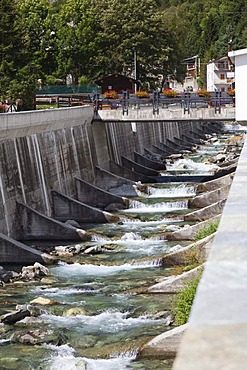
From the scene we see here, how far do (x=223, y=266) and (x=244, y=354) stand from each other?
141 centimetres

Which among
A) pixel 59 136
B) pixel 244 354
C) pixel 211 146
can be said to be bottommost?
pixel 211 146

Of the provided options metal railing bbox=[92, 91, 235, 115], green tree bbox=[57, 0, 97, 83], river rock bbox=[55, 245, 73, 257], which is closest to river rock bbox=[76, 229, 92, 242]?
river rock bbox=[55, 245, 73, 257]

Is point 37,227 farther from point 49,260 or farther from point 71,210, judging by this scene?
point 49,260

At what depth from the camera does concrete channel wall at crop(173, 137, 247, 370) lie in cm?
408

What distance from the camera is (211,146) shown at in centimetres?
8300

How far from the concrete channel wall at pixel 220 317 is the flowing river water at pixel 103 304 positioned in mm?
11666

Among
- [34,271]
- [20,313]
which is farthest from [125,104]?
[20,313]

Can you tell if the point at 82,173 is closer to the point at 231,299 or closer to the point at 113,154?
the point at 113,154

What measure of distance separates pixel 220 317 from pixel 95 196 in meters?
40.6

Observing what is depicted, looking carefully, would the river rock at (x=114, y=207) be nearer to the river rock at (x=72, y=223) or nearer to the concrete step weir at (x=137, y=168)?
the river rock at (x=72, y=223)

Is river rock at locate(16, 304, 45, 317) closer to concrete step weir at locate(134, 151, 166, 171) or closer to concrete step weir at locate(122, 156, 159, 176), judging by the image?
concrete step weir at locate(122, 156, 159, 176)

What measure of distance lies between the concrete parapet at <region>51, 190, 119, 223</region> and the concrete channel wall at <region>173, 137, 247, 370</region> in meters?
33.5

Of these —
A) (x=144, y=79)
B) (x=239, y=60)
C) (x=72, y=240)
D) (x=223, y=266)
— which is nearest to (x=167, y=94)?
(x=72, y=240)

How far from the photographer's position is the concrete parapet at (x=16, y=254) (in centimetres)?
2969
